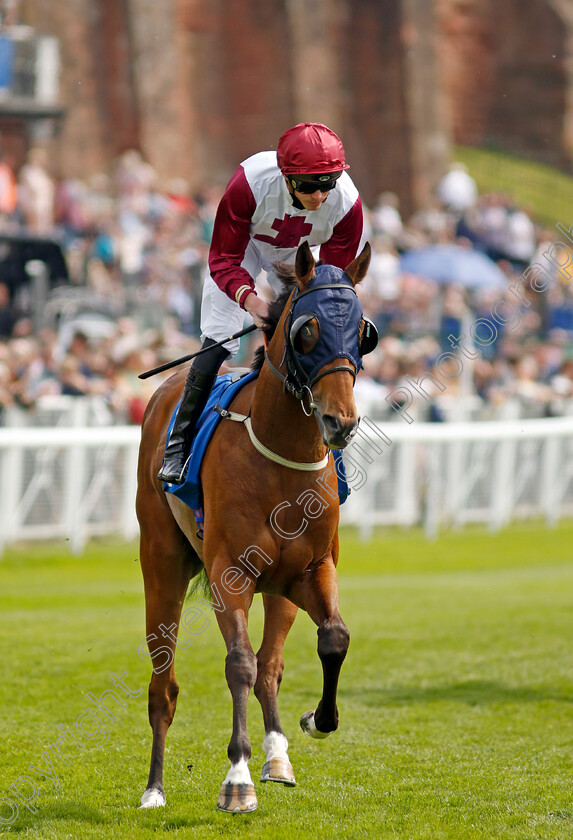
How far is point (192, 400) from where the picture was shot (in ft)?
14.8

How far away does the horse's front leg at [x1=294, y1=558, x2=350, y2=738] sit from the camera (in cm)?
387

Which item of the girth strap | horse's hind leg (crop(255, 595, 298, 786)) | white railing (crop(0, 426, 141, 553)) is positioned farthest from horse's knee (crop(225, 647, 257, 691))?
white railing (crop(0, 426, 141, 553))

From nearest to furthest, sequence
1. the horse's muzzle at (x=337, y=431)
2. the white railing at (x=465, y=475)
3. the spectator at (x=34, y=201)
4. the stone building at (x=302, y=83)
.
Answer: the horse's muzzle at (x=337, y=431) < the white railing at (x=465, y=475) < the spectator at (x=34, y=201) < the stone building at (x=302, y=83)

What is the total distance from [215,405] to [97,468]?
592 cm

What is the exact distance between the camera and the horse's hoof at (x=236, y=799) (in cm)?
361

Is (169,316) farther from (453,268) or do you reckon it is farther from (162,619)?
(162,619)

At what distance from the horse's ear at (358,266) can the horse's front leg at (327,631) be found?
94 centimetres

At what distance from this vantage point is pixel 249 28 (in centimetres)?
3234

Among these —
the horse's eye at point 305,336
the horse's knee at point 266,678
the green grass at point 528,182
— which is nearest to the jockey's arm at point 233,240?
the horse's eye at point 305,336

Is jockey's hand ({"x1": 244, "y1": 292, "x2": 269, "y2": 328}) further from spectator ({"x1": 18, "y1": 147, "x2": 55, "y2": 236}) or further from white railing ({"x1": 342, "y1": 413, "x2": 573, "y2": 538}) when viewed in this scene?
spectator ({"x1": 18, "y1": 147, "x2": 55, "y2": 236})

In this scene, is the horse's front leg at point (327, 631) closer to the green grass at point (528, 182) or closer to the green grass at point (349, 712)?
the green grass at point (349, 712)

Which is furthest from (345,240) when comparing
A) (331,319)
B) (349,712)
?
(349,712)

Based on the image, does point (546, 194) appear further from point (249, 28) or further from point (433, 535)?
point (433, 535)

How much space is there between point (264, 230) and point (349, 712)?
249 centimetres
